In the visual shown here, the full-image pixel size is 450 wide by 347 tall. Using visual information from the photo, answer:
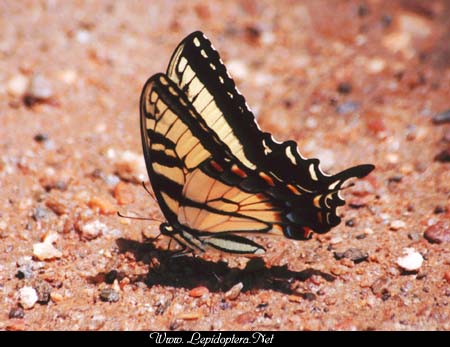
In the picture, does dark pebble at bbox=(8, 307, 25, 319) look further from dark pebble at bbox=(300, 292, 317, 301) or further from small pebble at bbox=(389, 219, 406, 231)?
small pebble at bbox=(389, 219, 406, 231)

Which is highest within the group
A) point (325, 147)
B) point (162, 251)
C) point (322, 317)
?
point (325, 147)

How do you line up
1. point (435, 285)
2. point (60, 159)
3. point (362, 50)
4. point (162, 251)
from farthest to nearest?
point (362, 50), point (60, 159), point (162, 251), point (435, 285)

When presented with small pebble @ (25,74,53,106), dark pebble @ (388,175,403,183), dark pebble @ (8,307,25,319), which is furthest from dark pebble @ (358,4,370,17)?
dark pebble @ (8,307,25,319)

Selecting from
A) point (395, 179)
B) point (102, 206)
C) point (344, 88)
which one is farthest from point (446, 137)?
point (102, 206)

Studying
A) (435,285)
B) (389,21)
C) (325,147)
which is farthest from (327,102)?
(435,285)

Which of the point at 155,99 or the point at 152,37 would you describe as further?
the point at 152,37

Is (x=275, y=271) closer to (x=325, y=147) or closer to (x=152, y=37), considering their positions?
(x=325, y=147)

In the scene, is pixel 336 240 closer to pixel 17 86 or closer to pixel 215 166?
pixel 215 166
